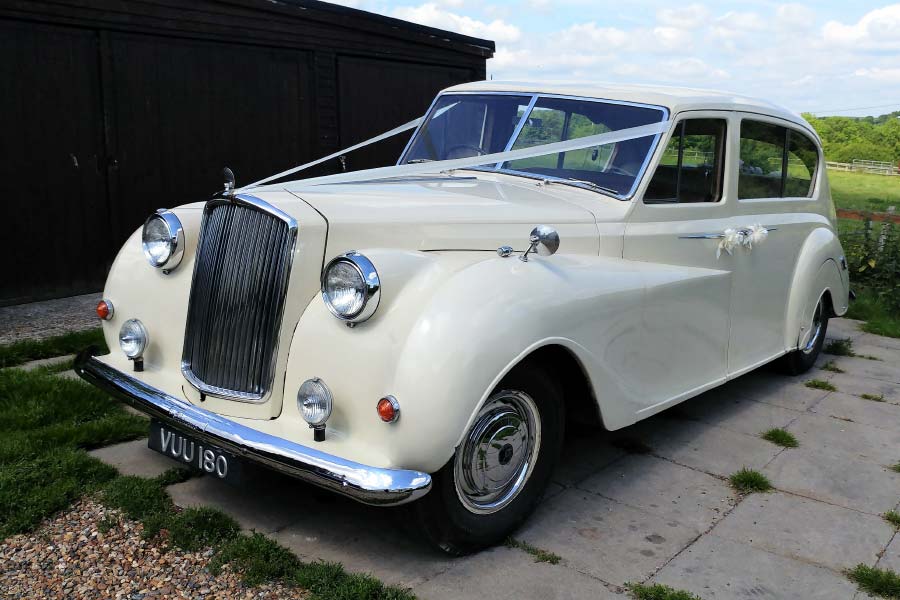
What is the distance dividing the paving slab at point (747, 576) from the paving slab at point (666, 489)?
0.77ft

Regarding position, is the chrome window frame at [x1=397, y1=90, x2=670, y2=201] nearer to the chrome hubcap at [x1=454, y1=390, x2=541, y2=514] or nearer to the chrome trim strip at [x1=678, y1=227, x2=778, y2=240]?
the chrome trim strip at [x1=678, y1=227, x2=778, y2=240]

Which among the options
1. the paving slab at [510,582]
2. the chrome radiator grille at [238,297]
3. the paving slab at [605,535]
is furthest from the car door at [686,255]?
the chrome radiator grille at [238,297]

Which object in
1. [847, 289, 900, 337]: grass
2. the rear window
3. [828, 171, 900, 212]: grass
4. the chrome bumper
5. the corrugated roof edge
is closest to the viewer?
the chrome bumper

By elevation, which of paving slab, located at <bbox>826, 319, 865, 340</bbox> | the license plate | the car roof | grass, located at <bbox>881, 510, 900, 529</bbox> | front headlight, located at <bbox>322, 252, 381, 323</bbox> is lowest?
grass, located at <bbox>881, 510, 900, 529</bbox>

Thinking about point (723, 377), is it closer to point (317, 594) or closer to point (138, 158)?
point (317, 594)

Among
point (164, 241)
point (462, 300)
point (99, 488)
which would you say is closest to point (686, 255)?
point (462, 300)

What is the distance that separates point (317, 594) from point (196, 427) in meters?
0.76

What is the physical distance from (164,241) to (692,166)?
8.85ft

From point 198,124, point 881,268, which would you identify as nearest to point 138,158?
point 198,124

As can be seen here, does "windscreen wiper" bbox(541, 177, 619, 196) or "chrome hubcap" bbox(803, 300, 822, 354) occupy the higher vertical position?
"windscreen wiper" bbox(541, 177, 619, 196)

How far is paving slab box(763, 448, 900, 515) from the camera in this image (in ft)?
12.3

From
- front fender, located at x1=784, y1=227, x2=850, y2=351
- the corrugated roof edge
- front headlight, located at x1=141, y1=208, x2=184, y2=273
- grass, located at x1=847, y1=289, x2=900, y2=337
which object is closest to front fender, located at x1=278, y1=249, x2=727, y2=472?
front headlight, located at x1=141, y1=208, x2=184, y2=273

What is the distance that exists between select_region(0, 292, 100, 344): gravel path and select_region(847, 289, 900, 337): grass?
21.7 feet

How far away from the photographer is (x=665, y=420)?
4684 millimetres
